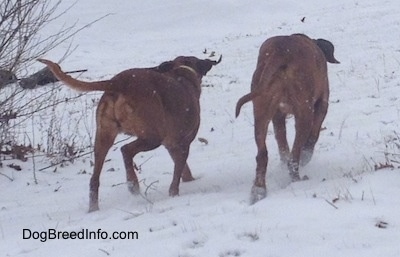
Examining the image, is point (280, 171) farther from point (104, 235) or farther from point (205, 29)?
point (205, 29)

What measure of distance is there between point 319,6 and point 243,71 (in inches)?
572

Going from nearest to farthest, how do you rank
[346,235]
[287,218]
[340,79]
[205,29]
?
1. [346,235]
2. [287,218]
3. [340,79]
4. [205,29]

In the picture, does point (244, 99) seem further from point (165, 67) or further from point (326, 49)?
point (326, 49)

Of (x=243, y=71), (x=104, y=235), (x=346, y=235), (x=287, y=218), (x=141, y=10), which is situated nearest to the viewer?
(x=346, y=235)

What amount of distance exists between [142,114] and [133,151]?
15.8 inches

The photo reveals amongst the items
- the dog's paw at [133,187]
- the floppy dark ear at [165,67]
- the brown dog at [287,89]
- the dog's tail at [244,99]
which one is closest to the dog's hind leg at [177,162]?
the dog's paw at [133,187]

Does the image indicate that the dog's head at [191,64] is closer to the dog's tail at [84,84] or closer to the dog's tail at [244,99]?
the dog's tail at [84,84]

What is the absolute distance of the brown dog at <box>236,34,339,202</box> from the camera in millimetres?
5816

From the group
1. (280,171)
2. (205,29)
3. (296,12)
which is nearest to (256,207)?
(280,171)

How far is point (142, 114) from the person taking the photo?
597 centimetres

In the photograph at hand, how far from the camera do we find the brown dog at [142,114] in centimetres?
594

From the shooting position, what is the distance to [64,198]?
690 centimetres

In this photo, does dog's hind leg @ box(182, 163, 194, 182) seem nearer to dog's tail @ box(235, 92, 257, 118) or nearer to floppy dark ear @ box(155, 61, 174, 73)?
floppy dark ear @ box(155, 61, 174, 73)

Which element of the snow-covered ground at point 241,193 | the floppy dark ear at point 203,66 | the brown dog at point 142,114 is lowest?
the snow-covered ground at point 241,193
